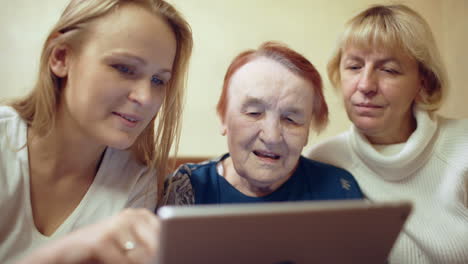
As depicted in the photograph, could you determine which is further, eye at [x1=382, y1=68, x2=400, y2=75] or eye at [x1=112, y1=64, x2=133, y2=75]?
eye at [x1=382, y1=68, x2=400, y2=75]

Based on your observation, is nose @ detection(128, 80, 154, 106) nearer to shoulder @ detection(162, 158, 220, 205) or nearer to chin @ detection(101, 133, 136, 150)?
chin @ detection(101, 133, 136, 150)

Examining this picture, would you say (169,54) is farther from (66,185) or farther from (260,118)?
(66,185)

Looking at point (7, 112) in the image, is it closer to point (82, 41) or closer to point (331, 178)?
point (82, 41)

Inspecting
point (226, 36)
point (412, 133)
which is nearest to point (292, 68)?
point (412, 133)

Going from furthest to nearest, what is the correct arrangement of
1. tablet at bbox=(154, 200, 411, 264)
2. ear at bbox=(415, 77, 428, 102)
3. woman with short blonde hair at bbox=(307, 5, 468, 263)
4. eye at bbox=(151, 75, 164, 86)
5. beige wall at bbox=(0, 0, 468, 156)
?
beige wall at bbox=(0, 0, 468, 156) < ear at bbox=(415, 77, 428, 102) < woman with short blonde hair at bbox=(307, 5, 468, 263) < eye at bbox=(151, 75, 164, 86) < tablet at bbox=(154, 200, 411, 264)

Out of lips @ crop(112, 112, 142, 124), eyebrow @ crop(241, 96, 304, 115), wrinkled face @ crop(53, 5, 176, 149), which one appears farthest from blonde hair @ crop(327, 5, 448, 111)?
lips @ crop(112, 112, 142, 124)

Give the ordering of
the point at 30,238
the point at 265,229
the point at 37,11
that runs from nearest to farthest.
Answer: the point at 265,229, the point at 30,238, the point at 37,11

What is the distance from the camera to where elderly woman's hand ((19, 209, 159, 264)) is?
53 centimetres

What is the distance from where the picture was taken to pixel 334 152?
1.23m

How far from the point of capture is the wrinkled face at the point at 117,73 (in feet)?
2.69

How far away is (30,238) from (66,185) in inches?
6.5

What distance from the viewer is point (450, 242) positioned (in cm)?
99

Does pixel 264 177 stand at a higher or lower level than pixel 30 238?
higher

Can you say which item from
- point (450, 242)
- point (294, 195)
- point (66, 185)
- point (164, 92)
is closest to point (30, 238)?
point (66, 185)
